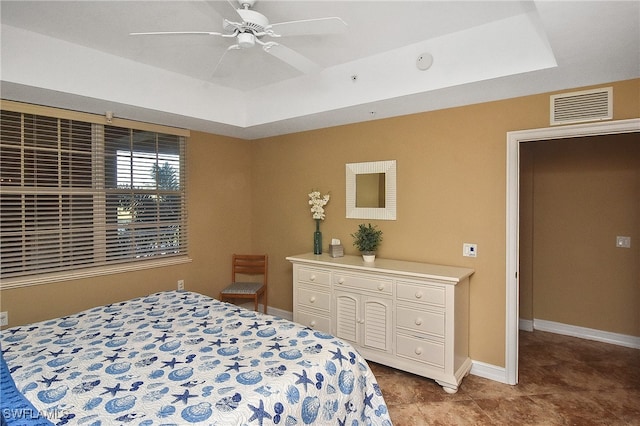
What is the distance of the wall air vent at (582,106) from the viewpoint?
2449mm

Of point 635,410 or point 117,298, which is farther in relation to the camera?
point 117,298

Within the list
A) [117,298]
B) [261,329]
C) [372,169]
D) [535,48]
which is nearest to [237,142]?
[372,169]

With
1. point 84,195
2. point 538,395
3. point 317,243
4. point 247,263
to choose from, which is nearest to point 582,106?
point 538,395

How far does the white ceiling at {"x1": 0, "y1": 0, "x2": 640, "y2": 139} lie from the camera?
6.98 feet

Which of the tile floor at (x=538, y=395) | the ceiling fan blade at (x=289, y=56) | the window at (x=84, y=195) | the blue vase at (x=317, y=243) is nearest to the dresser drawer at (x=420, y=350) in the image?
the tile floor at (x=538, y=395)

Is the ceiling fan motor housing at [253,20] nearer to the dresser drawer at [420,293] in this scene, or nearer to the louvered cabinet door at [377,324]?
the dresser drawer at [420,293]

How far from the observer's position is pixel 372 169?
11.6 ft

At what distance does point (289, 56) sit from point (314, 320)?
7.79ft

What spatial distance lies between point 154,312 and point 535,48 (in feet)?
10.1

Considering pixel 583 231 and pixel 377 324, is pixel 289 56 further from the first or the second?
pixel 583 231

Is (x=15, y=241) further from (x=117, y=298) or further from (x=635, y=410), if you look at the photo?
(x=635, y=410)

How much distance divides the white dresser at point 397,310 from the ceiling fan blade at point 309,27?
6.08 ft

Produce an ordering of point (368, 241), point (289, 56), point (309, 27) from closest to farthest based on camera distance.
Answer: point (309, 27) → point (289, 56) → point (368, 241)

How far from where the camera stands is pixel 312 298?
11.3ft
